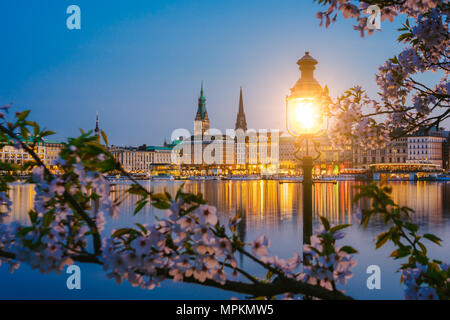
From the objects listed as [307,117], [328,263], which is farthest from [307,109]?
[328,263]

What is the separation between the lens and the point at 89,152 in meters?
2.20

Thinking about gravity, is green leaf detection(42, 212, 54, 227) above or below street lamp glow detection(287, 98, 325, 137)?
below

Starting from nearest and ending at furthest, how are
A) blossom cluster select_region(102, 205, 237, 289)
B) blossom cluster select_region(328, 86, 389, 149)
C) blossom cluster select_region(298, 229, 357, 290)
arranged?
blossom cluster select_region(102, 205, 237, 289) < blossom cluster select_region(298, 229, 357, 290) < blossom cluster select_region(328, 86, 389, 149)

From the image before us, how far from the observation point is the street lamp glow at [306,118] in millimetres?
5098

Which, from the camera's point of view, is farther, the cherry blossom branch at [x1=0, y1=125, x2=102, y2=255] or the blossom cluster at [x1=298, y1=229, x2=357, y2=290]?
the blossom cluster at [x1=298, y1=229, x2=357, y2=290]

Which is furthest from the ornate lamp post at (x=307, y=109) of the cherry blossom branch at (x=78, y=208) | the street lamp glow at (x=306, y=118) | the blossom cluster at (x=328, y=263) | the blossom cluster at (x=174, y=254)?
the cherry blossom branch at (x=78, y=208)

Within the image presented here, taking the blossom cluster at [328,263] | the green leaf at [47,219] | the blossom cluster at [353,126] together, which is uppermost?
the blossom cluster at [353,126]

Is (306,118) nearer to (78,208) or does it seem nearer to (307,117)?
(307,117)

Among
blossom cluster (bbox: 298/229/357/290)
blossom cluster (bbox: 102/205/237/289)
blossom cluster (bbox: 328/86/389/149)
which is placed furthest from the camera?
blossom cluster (bbox: 328/86/389/149)

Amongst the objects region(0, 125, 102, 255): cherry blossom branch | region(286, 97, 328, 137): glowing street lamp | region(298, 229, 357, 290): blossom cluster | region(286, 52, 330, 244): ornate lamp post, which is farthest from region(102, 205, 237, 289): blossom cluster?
region(286, 97, 328, 137): glowing street lamp

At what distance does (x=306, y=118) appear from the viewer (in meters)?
5.12

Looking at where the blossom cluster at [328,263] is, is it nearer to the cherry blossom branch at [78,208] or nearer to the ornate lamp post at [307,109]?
the cherry blossom branch at [78,208]

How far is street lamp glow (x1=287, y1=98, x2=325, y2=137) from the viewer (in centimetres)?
510

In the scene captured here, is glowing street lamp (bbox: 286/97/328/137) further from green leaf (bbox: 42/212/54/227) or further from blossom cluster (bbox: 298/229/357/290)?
green leaf (bbox: 42/212/54/227)
